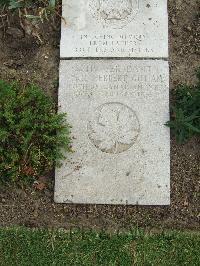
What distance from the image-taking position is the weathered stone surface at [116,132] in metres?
4.31

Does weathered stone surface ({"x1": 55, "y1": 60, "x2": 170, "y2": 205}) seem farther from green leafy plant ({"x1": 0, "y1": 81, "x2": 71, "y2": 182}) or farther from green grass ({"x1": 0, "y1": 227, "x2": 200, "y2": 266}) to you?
green grass ({"x1": 0, "y1": 227, "x2": 200, "y2": 266})

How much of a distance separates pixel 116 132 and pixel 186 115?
1.97 feet

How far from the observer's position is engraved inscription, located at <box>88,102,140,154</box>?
4.38 m

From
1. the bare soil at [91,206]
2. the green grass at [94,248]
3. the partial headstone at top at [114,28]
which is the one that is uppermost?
the partial headstone at top at [114,28]

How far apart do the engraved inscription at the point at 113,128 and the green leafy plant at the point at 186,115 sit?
32cm

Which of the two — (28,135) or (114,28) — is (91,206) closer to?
(28,135)

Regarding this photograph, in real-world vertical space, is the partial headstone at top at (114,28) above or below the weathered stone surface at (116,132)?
above

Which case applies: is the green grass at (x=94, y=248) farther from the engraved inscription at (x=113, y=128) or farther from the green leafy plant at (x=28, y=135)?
the engraved inscription at (x=113, y=128)

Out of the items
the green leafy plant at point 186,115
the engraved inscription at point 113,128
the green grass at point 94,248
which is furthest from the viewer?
the engraved inscription at point 113,128

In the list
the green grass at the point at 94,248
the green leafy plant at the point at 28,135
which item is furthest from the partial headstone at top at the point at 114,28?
the green grass at the point at 94,248

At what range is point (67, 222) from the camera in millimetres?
4340

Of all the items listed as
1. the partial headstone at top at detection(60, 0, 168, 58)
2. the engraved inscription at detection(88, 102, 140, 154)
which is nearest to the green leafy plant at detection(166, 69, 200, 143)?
the engraved inscription at detection(88, 102, 140, 154)

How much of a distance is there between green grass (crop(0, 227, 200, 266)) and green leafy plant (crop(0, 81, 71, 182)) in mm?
510

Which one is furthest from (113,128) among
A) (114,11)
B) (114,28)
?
(114,11)
